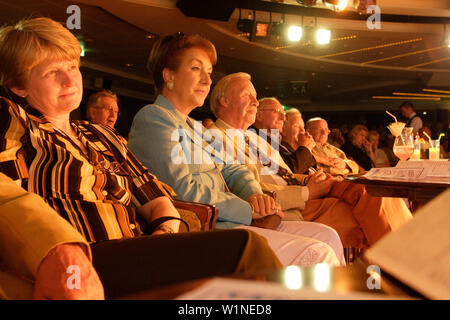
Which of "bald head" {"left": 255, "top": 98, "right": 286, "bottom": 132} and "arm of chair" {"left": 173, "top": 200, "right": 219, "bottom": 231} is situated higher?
"bald head" {"left": 255, "top": 98, "right": 286, "bottom": 132}

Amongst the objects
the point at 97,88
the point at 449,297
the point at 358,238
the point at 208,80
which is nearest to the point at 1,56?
the point at 208,80

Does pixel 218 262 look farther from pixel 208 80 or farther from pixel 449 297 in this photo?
pixel 208 80

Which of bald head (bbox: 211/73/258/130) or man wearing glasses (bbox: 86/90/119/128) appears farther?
man wearing glasses (bbox: 86/90/119/128)

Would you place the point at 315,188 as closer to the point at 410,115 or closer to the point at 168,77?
the point at 168,77

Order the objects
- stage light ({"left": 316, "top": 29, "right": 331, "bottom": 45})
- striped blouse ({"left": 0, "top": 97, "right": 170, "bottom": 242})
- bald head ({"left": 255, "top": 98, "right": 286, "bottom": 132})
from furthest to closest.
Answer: stage light ({"left": 316, "top": 29, "right": 331, "bottom": 45})
bald head ({"left": 255, "top": 98, "right": 286, "bottom": 132})
striped blouse ({"left": 0, "top": 97, "right": 170, "bottom": 242})

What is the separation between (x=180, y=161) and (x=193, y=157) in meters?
0.12

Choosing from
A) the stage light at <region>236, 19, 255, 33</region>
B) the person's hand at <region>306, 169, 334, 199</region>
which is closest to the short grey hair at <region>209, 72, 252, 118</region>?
the person's hand at <region>306, 169, 334, 199</region>

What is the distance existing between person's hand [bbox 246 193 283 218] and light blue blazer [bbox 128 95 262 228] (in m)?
0.04

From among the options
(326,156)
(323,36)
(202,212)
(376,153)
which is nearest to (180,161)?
(202,212)

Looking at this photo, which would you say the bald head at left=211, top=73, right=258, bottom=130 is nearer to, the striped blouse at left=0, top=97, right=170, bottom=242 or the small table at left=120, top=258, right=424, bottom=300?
the striped blouse at left=0, top=97, right=170, bottom=242

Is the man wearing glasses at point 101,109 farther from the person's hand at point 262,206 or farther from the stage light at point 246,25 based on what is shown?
the stage light at point 246,25

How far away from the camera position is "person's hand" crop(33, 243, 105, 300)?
681 mm

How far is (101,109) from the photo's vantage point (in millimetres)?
3771

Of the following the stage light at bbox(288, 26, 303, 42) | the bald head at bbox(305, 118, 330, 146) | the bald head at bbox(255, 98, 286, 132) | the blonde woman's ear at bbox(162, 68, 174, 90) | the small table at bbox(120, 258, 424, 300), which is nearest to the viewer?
the small table at bbox(120, 258, 424, 300)
